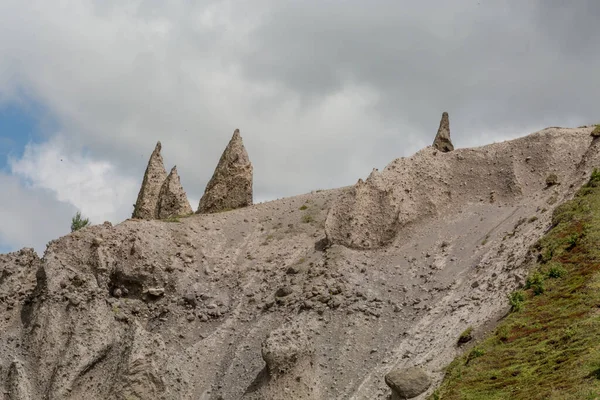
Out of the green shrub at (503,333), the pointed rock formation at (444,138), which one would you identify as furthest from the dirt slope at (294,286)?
the green shrub at (503,333)

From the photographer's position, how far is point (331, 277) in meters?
45.6

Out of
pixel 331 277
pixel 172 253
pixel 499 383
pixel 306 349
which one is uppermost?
pixel 172 253

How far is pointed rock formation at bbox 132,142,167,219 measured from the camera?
6300 centimetres


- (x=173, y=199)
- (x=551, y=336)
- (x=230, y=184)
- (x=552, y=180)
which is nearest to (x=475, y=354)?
(x=551, y=336)

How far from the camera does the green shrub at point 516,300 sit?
33.6 m

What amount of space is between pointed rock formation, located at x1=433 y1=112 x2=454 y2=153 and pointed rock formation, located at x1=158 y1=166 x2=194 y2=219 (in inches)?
735

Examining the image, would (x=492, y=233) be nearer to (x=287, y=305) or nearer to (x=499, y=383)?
(x=287, y=305)

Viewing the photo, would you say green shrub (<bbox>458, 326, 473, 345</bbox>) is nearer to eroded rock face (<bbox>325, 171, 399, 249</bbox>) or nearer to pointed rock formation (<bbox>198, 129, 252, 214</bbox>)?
eroded rock face (<bbox>325, 171, 399, 249</bbox>)

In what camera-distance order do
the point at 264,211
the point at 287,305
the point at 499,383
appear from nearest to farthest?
the point at 499,383 → the point at 287,305 → the point at 264,211

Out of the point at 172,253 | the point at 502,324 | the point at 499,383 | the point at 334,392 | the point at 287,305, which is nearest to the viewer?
the point at 499,383

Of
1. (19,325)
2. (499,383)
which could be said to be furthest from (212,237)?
(499,383)

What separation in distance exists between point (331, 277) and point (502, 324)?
14.2 meters

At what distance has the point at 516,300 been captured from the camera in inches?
1344

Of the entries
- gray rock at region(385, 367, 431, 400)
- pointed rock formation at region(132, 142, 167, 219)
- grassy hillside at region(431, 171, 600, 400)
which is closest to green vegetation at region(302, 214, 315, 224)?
pointed rock formation at region(132, 142, 167, 219)
